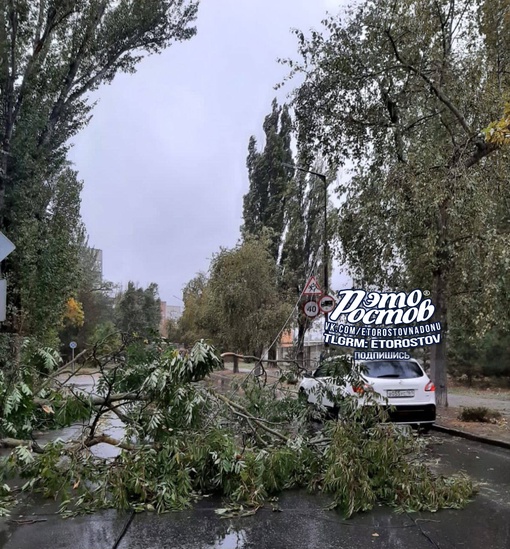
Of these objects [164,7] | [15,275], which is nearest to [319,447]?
[15,275]

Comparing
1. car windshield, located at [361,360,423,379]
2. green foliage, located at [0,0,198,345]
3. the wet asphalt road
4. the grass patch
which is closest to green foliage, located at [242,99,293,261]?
green foliage, located at [0,0,198,345]

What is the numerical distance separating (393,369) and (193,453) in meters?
5.87

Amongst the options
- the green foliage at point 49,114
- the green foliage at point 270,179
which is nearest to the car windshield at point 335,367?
the green foliage at point 49,114

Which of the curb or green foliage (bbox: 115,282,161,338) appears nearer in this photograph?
the curb

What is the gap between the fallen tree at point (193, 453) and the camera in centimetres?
612

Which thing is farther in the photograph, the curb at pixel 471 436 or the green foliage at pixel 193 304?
the green foliage at pixel 193 304

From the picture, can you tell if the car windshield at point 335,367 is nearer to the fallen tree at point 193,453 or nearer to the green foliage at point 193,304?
the fallen tree at point 193,453

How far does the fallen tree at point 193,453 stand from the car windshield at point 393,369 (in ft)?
11.7

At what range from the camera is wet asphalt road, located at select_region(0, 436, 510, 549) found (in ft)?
16.5

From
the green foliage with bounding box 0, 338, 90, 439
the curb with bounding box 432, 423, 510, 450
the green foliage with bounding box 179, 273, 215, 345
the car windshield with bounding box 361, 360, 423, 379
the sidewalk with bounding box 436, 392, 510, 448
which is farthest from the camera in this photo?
the green foliage with bounding box 179, 273, 215, 345

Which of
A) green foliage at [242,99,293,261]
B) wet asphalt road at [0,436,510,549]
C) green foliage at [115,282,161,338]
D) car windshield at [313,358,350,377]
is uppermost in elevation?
green foliage at [242,99,293,261]

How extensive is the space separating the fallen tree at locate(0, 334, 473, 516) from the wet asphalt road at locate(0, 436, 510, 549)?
20cm

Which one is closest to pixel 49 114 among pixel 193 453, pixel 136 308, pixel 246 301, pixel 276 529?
pixel 246 301

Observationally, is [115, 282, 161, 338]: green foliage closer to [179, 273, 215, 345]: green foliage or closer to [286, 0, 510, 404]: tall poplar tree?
[179, 273, 215, 345]: green foliage
